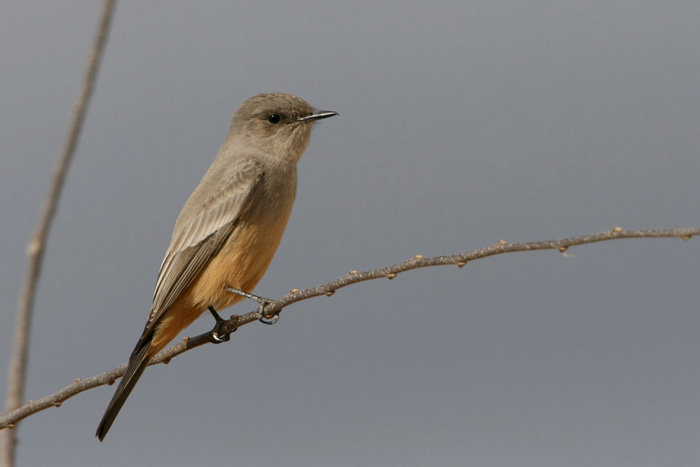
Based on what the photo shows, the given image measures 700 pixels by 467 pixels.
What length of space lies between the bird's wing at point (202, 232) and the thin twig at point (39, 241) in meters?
2.06

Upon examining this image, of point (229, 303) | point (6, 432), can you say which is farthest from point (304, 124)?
point (6, 432)

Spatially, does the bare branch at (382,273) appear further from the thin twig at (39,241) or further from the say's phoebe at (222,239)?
the say's phoebe at (222,239)

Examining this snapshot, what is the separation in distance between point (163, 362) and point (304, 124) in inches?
79.4

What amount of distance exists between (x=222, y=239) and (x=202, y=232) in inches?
8.0

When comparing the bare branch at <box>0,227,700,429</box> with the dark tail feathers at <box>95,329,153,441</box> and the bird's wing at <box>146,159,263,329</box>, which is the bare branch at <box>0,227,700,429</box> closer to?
the dark tail feathers at <box>95,329,153,441</box>

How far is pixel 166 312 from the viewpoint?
434 centimetres

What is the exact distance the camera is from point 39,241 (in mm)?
1905

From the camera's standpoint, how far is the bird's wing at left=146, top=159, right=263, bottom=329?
4.41 meters

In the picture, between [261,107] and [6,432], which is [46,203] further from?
[261,107]

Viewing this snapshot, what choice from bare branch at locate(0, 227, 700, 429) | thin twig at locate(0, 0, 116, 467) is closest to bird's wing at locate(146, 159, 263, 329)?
bare branch at locate(0, 227, 700, 429)

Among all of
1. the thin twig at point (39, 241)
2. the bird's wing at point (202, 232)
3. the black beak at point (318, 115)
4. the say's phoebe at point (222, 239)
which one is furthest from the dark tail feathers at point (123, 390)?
the black beak at point (318, 115)

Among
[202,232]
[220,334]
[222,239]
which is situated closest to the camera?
[220,334]

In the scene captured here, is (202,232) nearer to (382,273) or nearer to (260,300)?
(260,300)

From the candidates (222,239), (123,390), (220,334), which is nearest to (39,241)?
(123,390)
